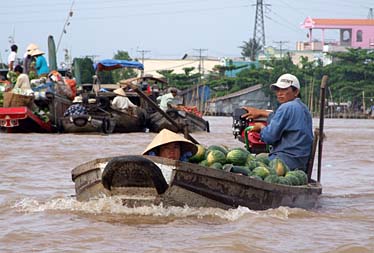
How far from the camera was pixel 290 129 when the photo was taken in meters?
8.23

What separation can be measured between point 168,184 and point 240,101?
4810cm

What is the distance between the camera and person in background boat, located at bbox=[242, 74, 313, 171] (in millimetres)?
8164

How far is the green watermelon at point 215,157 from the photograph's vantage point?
753 cm

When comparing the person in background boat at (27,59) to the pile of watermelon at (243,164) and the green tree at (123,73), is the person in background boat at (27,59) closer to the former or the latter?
the pile of watermelon at (243,164)

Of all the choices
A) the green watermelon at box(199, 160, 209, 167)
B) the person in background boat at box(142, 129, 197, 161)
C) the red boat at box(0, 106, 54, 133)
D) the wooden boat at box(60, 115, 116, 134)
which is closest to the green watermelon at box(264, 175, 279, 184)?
the green watermelon at box(199, 160, 209, 167)

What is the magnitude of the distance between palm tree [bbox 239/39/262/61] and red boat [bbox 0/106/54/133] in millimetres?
57917

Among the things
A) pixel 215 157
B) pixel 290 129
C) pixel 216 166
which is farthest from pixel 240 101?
pixel 216 166

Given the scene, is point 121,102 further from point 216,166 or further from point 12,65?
point 216,166

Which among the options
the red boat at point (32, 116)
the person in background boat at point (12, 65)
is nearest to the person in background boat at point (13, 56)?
the person in background boat at point (12, 65)

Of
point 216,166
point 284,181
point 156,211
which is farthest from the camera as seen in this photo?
point 284,181

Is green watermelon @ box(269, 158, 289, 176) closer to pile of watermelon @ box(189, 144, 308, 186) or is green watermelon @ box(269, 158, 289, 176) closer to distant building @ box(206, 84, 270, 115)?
pile of watermelon @ box(189, 144, 308, 186)

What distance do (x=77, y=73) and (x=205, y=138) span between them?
24.4ft

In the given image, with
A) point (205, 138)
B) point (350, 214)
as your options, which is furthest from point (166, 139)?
point (205, 138)

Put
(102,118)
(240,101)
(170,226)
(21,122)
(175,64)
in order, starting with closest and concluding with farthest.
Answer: (170,226), (21,122), (102,118), (240,101), (175,64)
